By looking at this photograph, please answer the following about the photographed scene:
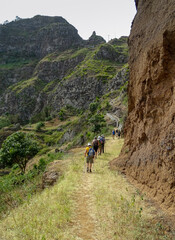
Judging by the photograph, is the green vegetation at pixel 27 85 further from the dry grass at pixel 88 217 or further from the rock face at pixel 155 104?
the dry grass at pixel 88 217

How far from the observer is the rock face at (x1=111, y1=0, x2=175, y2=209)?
6.28m

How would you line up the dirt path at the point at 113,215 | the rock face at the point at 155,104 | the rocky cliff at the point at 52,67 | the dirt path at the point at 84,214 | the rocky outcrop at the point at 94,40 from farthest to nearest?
the rocky outcrop at the point at 94,40
the rocky cliff at the point at 52,67
the rock face at the point at 155,104
the dirt path at the point at 84,214
the dirt path at the point at 113,215

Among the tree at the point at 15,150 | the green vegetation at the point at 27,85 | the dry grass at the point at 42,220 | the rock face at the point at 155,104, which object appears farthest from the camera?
the green vegetation at the point at 27,85

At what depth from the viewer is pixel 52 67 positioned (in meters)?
130

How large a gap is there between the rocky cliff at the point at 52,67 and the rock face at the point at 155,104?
6681 centimetres

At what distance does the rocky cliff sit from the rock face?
66.8 m

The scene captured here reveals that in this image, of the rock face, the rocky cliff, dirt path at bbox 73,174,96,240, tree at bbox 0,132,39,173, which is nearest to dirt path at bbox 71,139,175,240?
dirt path at bbox 73,174,96,240

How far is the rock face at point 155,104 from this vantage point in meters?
6.28

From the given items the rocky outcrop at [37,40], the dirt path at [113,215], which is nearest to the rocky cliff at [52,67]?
the rocky outcrop at [37,40]

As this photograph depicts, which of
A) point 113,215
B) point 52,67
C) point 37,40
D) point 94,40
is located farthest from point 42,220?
point 37,40

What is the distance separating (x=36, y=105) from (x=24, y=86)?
16.2 m

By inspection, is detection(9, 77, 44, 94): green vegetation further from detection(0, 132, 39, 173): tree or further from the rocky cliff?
detection(0, 132, 39, 173): tree

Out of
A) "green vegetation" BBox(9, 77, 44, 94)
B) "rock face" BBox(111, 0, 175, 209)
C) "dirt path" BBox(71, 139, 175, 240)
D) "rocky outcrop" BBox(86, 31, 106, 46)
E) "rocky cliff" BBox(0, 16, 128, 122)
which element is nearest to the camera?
"dirt path" BBox(71, 139, 175, 240)

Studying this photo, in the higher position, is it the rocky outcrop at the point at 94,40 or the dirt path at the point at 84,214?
the rocky outcrop at the point at 94,40
